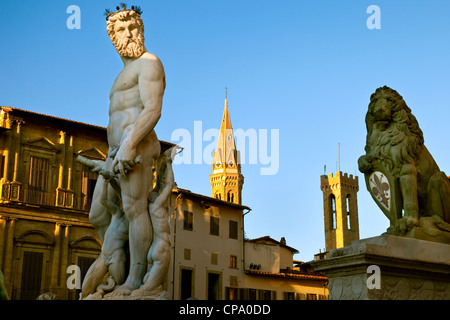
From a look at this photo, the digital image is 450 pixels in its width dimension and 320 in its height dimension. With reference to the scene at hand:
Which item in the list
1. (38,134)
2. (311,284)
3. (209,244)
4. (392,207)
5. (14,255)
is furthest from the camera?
(311,284)

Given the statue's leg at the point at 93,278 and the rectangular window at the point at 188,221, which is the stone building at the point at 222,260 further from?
the statue's leg at the point at 93,278

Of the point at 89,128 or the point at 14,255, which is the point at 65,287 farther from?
the point at 89,128

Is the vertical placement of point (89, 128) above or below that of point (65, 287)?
above

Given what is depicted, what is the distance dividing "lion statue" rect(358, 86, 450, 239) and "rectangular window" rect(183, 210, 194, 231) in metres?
29.6

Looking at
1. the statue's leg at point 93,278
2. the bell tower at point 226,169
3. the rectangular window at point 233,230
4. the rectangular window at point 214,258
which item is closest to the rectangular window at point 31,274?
the rectangular window at point 214,258

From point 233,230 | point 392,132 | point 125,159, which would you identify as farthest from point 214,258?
A: point 125,159

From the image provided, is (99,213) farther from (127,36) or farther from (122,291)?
(127,36)

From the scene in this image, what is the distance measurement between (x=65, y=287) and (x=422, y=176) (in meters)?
26.4

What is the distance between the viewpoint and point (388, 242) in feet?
19.1

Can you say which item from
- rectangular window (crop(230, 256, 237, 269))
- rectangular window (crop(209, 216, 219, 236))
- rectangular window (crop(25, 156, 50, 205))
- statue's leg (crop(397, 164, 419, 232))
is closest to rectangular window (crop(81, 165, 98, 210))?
rectangular window (crop(25, 156, 50, 205))

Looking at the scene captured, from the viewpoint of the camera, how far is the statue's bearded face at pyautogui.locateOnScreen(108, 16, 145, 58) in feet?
20.0

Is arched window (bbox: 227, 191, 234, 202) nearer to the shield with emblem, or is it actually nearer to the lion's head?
the shield with emblem
